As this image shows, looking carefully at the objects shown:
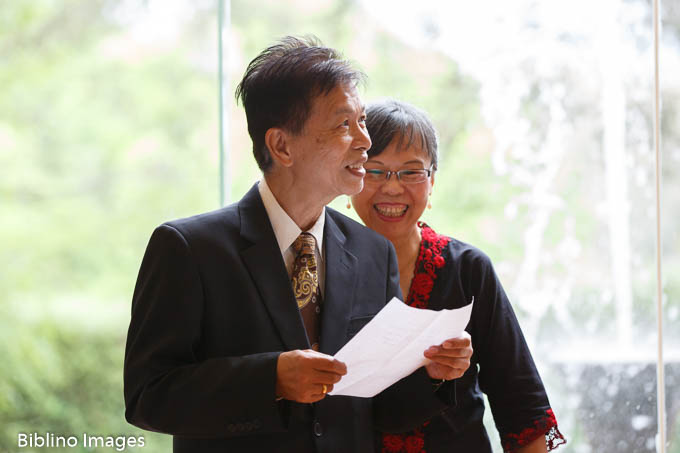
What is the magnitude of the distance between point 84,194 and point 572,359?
2237mm

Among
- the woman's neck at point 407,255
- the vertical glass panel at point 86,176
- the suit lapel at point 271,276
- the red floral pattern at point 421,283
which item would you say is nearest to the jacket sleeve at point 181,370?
the suit lapel at point 271,276

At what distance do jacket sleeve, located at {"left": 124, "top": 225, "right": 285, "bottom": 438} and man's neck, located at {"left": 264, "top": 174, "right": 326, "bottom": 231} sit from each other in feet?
0.87

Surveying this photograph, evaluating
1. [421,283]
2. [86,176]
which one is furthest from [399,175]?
[86,176]

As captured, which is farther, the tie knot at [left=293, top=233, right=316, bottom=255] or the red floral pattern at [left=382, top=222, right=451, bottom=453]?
the red floral pattern at [left=382, top=222, right=451, bottom=453]

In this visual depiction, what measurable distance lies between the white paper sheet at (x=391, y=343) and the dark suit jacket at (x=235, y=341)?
0.38 ft

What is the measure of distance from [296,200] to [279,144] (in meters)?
0.13

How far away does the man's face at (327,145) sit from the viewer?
1.60m

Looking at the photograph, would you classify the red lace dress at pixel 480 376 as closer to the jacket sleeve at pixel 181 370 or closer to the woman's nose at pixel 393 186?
the woman's nose at pixel 393 186

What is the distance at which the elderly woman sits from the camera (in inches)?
73.4

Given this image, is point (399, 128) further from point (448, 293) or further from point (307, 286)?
point (307, 286)

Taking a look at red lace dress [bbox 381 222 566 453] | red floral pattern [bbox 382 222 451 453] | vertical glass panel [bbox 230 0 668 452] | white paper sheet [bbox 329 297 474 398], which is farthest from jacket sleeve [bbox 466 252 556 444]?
vertical glass panel [bbox 230 0 668 452]

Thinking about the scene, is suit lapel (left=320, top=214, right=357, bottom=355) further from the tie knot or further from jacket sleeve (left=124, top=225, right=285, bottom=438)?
jacket sleeve (left=124, top=225, right=285, bottom=438)

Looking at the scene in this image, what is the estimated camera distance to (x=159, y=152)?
3.22 meters

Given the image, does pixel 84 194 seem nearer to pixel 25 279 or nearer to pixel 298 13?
pixel 25 279
